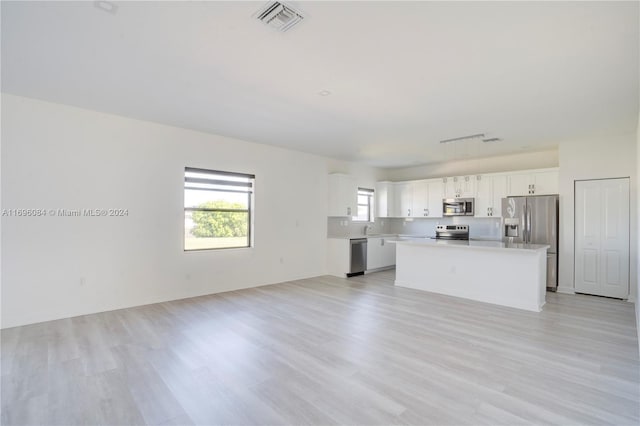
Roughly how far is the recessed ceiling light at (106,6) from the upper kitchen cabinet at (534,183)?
7.07 m

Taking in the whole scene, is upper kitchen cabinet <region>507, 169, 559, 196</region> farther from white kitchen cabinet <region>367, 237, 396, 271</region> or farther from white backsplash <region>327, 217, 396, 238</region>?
white backsplash <region>327, 217, 396, 238</region>

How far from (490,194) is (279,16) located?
250 inches

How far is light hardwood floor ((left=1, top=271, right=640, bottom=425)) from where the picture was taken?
86.7 inches

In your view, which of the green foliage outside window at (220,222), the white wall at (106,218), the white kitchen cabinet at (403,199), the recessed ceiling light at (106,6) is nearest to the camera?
the recessed ceiling light at (106,6)

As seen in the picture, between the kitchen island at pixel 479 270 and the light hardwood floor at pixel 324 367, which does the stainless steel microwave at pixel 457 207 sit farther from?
the light hardwood floor at pixel 324 367

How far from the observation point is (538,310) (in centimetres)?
462

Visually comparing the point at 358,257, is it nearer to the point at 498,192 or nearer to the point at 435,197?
the point at 435,197

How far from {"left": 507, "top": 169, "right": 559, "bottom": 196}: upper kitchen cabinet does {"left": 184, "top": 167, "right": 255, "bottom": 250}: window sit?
531cm

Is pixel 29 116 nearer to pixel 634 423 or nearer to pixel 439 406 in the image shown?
pixel 439 406

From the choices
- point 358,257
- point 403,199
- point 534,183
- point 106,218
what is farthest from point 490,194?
point 106,218

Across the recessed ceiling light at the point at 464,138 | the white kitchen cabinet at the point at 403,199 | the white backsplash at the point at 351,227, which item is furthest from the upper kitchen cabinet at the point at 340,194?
the recessed ceiling light at the point at 464,138

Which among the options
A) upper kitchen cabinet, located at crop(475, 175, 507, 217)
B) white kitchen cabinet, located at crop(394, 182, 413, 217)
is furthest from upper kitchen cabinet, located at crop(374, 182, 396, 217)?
upper kitchen cabinet, located at crop(475, 175, 507, 217)

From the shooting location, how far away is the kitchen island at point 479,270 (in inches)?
187

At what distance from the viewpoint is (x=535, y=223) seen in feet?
20.1
